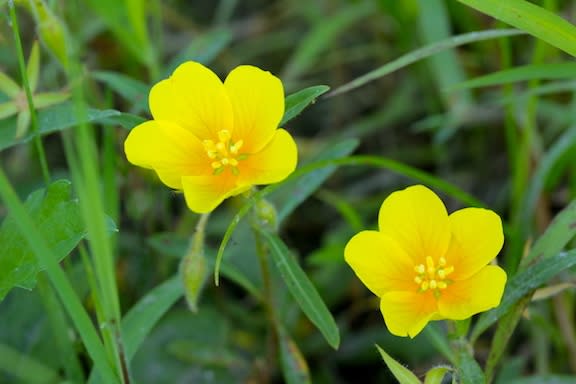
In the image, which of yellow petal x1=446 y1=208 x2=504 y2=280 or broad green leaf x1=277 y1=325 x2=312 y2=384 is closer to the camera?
yellow petal x1=446 y1=208 x2=504 y2=280

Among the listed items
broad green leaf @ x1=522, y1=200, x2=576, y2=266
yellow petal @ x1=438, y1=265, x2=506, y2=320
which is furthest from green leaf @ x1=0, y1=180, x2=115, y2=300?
broad green leaf @ x1=522, y1=200, x2=576, y2=266

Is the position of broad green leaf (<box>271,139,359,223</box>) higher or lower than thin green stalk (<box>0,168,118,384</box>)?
higher

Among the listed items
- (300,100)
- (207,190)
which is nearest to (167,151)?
(207,190)

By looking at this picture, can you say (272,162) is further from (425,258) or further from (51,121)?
(51,121)

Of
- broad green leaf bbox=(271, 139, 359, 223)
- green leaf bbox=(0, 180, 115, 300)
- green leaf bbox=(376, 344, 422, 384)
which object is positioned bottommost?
green leaf bbox=(376, 344, 422, 384)

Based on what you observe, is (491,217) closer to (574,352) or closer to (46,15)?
(574,352)

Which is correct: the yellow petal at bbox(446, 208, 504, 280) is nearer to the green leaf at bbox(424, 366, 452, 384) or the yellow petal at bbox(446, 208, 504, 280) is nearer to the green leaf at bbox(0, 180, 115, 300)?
the green leaf at bbox(424, 366, 452, 384)
